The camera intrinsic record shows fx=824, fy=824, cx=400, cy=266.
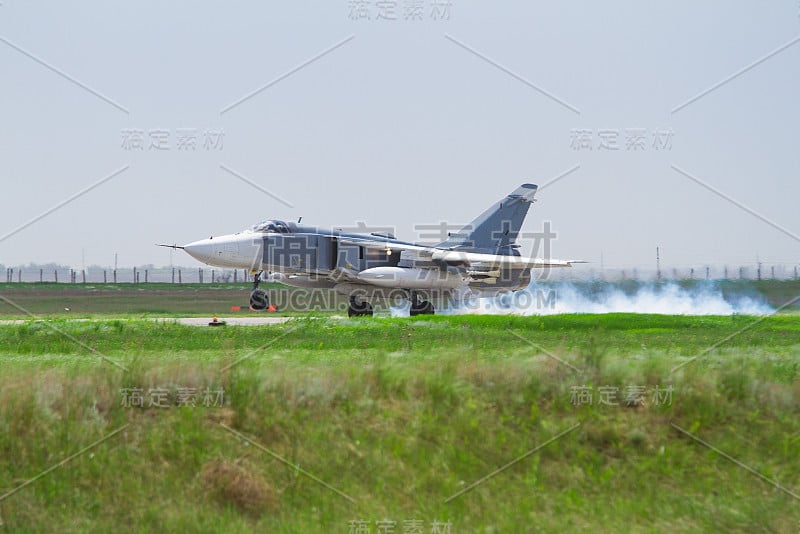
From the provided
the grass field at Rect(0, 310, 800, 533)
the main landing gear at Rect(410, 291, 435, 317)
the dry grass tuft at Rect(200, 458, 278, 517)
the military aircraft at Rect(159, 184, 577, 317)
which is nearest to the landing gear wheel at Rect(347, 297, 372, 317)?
the military aircraft at Rect(159, 184, 577, 317)

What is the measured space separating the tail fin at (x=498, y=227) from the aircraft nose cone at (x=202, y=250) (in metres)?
13.7

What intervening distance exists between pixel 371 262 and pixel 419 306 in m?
3.01

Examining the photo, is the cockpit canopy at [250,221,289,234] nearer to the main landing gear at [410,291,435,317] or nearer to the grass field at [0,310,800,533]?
the main landing gear at [410,291,435,317]

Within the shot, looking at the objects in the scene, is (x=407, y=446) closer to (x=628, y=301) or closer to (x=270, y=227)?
(x=270, y=227)

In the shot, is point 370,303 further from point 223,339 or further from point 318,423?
point 318,423

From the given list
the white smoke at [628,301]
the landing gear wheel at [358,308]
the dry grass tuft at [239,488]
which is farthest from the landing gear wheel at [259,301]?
the dry grass tuft at [239,488]

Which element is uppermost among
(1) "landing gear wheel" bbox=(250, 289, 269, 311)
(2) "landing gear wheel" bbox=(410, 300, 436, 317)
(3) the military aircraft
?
(3) the military aircraft

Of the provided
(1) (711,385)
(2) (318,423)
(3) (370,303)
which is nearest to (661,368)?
(1) (711,385)

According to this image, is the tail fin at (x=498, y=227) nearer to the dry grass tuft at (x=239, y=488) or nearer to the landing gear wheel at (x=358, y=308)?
the landing gear wheel at (x=358, y=308)

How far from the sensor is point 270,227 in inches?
1350

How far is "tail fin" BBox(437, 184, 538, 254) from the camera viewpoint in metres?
42.7

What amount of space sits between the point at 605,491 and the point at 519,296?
36.1 meters

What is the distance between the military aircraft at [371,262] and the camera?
110ft

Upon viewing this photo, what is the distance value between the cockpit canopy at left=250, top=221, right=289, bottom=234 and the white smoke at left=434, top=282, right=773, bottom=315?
36.3ft
